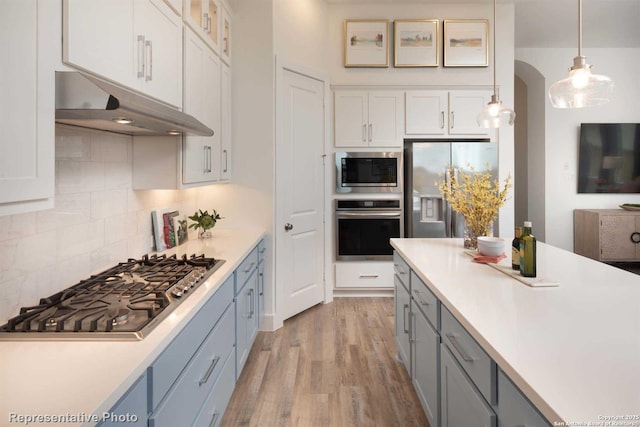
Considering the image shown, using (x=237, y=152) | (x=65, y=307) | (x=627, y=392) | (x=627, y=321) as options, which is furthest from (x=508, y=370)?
(x=237, y=152)

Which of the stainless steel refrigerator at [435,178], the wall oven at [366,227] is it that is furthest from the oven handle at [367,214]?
the stainless steel refrigerator at [435,178]

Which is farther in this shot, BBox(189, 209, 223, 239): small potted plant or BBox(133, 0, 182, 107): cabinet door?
BBox(189, 209, 223, 239): small potted plant

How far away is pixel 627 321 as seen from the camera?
1.17 meters

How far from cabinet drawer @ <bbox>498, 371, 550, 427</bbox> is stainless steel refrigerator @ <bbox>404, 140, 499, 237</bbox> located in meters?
3.08

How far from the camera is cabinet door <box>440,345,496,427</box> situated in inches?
45.3

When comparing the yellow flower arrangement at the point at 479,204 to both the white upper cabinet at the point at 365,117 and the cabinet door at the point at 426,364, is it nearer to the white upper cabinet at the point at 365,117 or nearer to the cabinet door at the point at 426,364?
the cabinet door at the point at 426,364

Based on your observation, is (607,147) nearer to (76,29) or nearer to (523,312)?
(523,312)

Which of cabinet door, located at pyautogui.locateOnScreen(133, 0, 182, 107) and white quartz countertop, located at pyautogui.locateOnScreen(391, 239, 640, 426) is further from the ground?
cabinet door, located at pyautogui.locateOnScreen(133, 0, 182, 107)

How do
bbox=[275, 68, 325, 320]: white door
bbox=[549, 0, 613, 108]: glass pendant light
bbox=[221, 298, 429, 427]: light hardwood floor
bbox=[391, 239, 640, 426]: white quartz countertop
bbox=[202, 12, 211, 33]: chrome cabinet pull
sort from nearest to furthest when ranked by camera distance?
bbox=[391, 239, 640, 426]: white quartz countertop, bbox=[549, 0, 613, 108]: glass pendant light, bbox=[221, 298, 429, 427]: light hardwood floor, bbox=[202, 12, 211, 33]: chrome cabinet pull, bbox=[275, 68, 325, 320]: white door

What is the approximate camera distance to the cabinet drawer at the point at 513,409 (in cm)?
85

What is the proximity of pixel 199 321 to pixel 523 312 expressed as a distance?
121 centimetres

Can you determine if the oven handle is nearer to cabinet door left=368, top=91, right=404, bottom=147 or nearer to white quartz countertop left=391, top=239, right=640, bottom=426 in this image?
cabinet door left=368, top=91, right=404, bottom=147

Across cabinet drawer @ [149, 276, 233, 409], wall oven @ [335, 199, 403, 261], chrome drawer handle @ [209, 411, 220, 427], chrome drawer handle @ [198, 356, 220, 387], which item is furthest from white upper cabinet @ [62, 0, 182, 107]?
wall oven @ [335, 199, 403, 261]

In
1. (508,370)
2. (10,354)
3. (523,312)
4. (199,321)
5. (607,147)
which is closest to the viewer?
(508,370)
